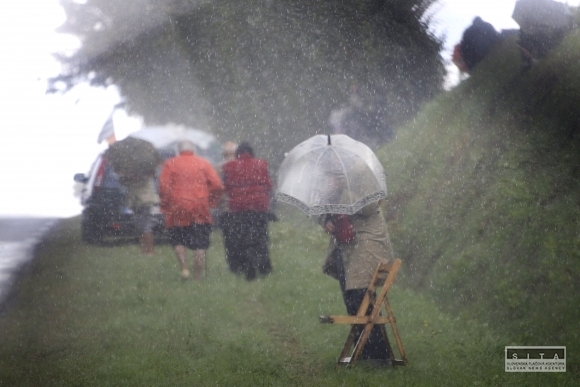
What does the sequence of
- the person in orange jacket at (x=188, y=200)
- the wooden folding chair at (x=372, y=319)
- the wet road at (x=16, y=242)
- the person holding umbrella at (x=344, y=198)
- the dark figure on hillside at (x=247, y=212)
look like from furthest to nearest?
1. the wooden folding chair at (x=372, y=319)
2. the person holding umbrella at (x=344, y=198)
3. the dark figure on hillside at (x=247, y=212)
4. the person in orange jacket at (x=188, y=200)
5. the wet road at (x=16, y=242)

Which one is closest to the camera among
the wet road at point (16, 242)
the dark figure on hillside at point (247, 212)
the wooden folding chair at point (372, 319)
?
the wet road at point (16, 242)

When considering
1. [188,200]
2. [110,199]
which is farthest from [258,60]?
[110,199]

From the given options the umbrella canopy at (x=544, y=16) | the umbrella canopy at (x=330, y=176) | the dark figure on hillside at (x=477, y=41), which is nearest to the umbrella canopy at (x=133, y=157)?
the umbrella canopy at (x=330, y=176)

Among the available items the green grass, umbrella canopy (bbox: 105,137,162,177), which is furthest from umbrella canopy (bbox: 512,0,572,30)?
umbrella canopy (bbox: 105,137,162,177)

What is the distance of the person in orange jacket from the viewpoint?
3.81 meters

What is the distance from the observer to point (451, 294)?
13.6ft

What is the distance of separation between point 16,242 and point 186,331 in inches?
34.2

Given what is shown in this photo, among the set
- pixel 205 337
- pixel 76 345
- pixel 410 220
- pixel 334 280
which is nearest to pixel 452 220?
pixel 410 220

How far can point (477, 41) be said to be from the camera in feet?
13.6

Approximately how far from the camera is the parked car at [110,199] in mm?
3717

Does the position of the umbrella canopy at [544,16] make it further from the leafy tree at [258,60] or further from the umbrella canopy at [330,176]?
A: the umbrella canopy at [330,176]

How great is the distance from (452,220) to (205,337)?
1354mm

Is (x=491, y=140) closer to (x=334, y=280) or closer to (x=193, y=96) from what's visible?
(x=334, y=280)

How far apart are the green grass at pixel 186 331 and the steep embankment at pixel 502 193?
202 mm
